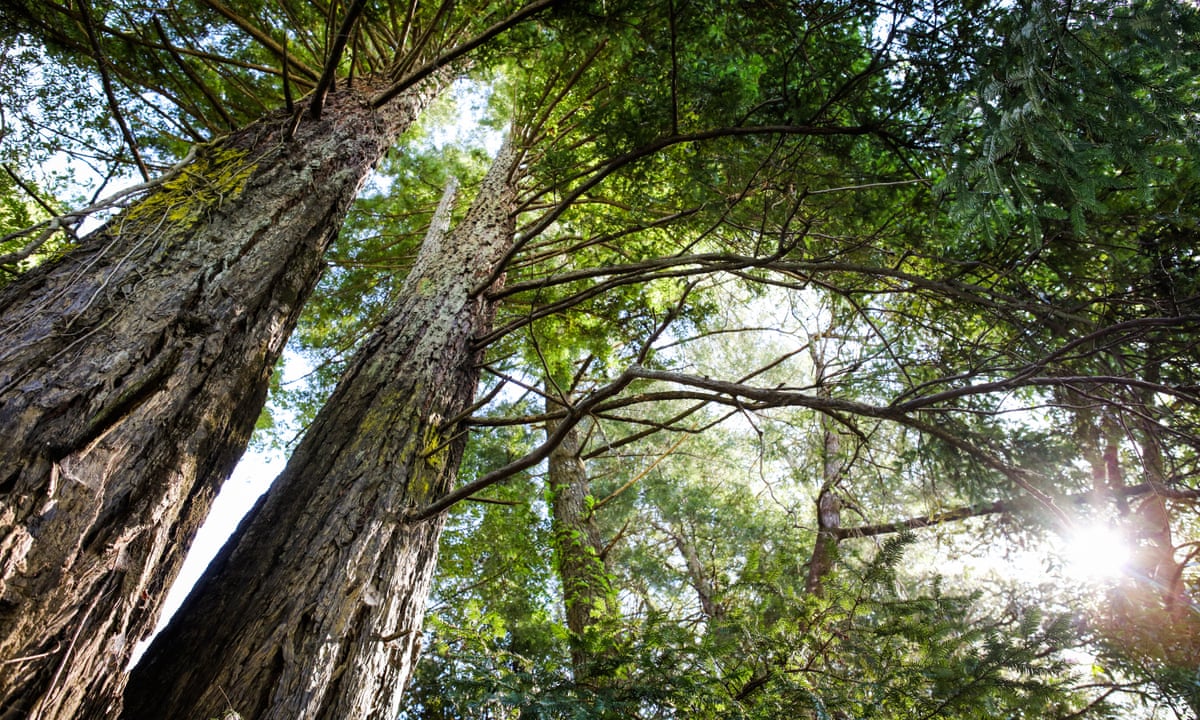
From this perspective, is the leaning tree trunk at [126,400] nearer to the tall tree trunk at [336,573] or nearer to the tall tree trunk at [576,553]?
the tall tree trunk at [336,573]

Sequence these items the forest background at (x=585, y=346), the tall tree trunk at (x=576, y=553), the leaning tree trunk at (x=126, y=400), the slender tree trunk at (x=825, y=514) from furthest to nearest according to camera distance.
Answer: the slender tree trunk at (x=825, y=514)
the tall tree trunk at (x=576, y=553)
the forest background at (x=585, y=346)
the leaning tree trunk at (x=126, y=400)

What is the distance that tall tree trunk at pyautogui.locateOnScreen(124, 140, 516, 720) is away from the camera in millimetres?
1595

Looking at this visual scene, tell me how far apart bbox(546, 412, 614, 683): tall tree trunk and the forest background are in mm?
62

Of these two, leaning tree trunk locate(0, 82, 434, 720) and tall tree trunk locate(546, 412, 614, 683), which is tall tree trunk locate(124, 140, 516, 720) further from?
tall tree trunk locate(546, 412, 614, 683)

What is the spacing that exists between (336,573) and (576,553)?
2.93 meters

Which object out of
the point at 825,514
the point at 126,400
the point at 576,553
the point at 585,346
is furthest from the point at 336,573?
the point at 825,514

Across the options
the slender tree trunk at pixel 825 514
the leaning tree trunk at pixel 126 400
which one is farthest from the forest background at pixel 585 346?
the slender tree trunk at pixel 825 514

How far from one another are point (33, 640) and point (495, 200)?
3841 millimetres

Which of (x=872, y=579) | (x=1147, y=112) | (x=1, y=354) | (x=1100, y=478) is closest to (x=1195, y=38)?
(x=1147, y=112)

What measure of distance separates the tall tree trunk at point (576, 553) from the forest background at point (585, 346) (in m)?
0.06

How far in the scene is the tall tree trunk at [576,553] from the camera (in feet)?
12.2

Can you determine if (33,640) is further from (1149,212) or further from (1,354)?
(1149,212)

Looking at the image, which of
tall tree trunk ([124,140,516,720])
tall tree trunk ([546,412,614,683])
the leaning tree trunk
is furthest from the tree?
tall tree trunk ([546,412,614,683])

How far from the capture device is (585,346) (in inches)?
198
